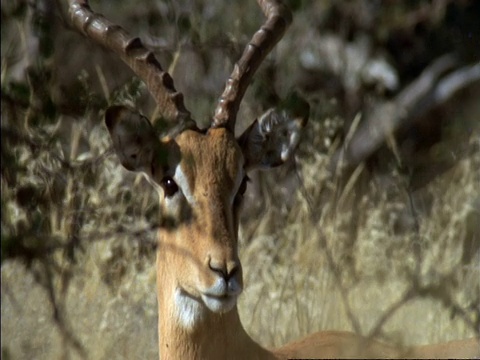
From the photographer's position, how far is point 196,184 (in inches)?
214

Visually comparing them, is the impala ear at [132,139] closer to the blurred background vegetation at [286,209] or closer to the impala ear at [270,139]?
the blurred background vegetation at [286,209]

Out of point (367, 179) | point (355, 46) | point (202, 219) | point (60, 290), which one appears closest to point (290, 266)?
point (60, 290)

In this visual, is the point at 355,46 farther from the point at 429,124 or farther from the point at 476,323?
the point at 476,323

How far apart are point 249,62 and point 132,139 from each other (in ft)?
2.17

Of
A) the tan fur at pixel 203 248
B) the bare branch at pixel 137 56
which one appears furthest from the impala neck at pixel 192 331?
the bare branch at pixel 137 56

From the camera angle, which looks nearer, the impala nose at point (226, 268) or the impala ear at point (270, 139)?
the impala nose at point (226, 268)

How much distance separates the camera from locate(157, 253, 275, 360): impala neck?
544cm

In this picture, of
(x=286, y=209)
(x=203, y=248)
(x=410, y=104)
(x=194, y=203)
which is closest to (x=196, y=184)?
(x=194, y=203)

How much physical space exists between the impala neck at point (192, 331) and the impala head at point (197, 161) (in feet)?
0.04

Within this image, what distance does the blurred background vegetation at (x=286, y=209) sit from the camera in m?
6.89

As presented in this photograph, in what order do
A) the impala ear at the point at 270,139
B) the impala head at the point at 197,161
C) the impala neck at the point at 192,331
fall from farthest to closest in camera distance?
the impala ear at the point at 270,139 → the impala neck at the point at 192,331 → the impala head at the point at 197,161

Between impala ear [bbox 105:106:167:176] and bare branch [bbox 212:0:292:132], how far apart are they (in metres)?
0.32

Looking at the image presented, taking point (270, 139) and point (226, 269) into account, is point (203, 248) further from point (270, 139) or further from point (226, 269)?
point (270, 139)

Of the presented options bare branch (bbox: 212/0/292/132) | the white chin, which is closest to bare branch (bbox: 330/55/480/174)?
bare branch (bbox: 212/0/292/132)
